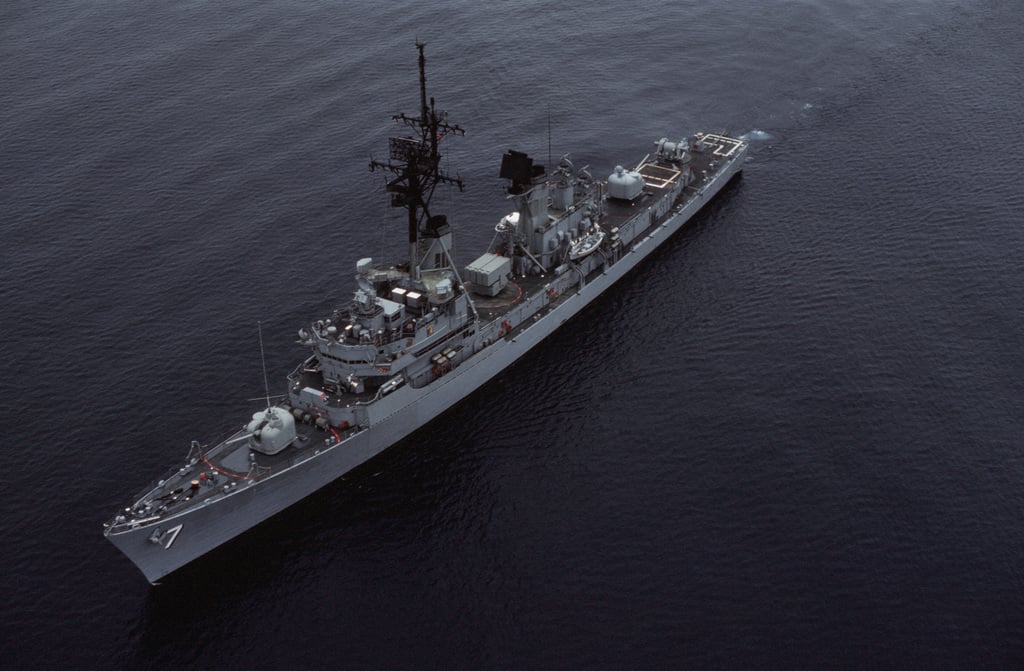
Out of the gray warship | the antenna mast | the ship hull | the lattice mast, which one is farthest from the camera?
the antenna mast

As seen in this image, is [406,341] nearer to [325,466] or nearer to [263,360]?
[325,466]

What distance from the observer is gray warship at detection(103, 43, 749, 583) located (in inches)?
3019

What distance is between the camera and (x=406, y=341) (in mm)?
87625

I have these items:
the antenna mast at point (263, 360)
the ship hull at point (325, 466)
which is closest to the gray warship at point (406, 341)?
the ship hull at point (325, 466)

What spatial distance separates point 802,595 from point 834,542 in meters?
6.73

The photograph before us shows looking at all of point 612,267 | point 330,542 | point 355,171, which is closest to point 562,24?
point 355,171

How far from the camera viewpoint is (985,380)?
9238 cm

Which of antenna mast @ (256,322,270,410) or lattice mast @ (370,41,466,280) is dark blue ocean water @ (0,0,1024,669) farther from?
lattice mast @ (370,41,466,280)

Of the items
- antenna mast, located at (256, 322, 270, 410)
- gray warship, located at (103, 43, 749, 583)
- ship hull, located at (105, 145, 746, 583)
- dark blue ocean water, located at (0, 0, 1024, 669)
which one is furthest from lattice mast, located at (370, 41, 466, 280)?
dark blue ocean water, located at (0, 0, 1024, 669)

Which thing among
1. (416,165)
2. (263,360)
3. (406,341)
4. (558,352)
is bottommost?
(558,352)

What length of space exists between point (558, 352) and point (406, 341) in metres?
21.1

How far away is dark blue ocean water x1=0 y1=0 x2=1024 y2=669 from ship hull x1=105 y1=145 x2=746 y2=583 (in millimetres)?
1761

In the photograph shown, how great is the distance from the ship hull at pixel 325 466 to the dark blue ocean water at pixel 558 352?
1.76 m

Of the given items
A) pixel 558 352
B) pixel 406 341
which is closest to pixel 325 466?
pixel 406 341
